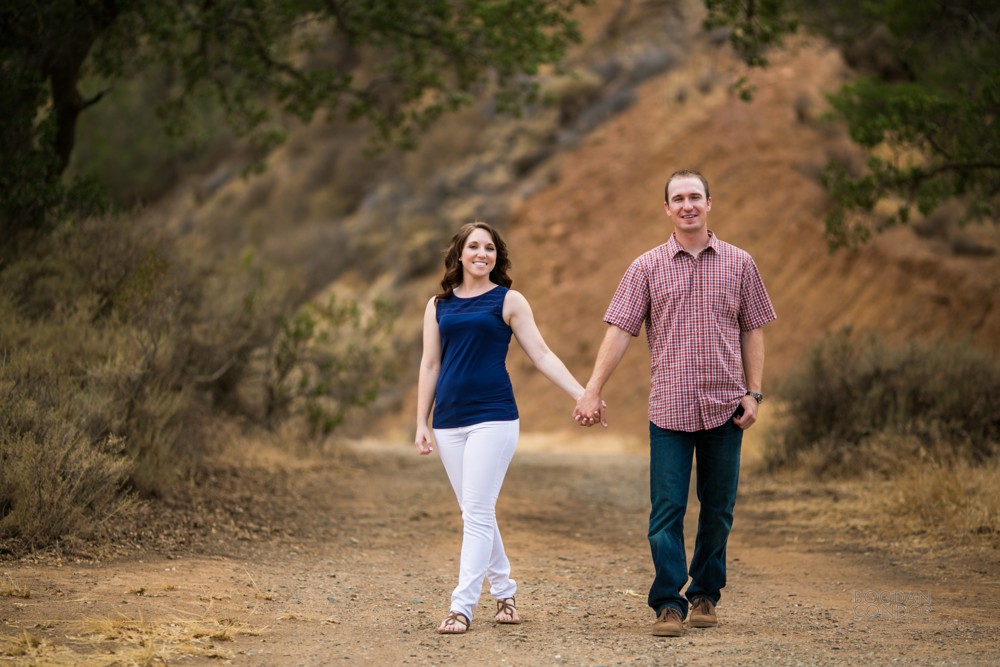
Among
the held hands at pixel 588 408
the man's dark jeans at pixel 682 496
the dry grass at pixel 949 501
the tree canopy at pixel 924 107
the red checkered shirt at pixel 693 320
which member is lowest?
the dry grass at pixel 949 501

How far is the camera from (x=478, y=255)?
18.5ft

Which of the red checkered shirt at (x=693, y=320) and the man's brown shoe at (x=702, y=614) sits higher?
the red checkered shirt at (x=693, y=320)

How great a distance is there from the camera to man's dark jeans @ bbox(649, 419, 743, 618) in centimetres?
544

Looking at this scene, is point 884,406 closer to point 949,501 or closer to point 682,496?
point 949,501

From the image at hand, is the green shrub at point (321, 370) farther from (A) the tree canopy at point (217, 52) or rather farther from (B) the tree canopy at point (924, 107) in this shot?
(B) the tree canopy at point (924, 107)

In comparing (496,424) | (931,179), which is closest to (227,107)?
(931,179)

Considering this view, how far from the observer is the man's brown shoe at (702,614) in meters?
5.64

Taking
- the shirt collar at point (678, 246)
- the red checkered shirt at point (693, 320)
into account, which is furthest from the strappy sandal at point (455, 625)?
the shirt collar at point (678, 246)

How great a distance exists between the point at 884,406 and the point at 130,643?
8.71m

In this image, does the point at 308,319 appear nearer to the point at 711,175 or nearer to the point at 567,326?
the point at 567,326

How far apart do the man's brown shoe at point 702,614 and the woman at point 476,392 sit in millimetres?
898

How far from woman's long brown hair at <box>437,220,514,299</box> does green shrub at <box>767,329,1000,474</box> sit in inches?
231

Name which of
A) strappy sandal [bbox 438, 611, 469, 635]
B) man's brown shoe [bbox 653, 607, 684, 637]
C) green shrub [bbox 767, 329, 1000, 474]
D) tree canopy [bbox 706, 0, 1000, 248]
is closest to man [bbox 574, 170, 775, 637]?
man's brown shoe [bbox 653, 607, 684, 637]

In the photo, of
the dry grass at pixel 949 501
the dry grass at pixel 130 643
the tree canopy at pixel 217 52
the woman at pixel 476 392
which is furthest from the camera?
the tree canopy at pixel 217 52
